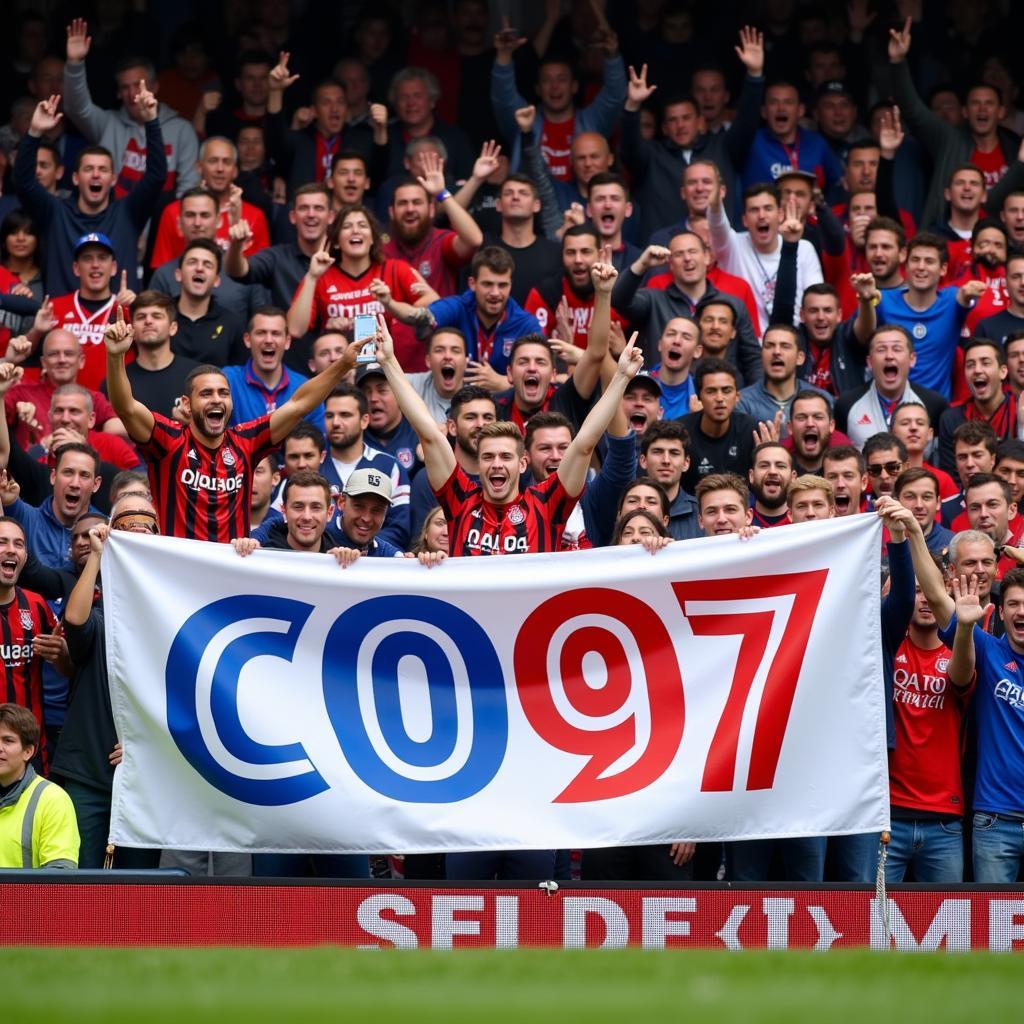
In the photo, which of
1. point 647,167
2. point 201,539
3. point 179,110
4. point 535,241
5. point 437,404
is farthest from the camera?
point 179,110

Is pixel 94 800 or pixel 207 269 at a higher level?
pixel 207 269

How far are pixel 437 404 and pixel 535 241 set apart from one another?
81.6 inches

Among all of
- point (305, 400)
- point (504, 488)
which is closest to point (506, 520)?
point (504, 488)

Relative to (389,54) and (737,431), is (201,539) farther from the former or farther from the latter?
(389,54)

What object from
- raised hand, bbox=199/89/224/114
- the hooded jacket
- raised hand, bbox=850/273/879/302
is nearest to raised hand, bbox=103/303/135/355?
raised hand, bbox=850/273/879/302

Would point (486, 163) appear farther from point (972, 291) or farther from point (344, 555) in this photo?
point (344, 555)

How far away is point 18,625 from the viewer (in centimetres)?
971

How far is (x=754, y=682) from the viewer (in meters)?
9.07

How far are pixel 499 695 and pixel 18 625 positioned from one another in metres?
2.49

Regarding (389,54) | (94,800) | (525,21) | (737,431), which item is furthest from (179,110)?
(94,800)

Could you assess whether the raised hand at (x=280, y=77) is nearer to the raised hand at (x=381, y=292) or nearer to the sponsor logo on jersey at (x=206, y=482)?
the raised hand at (x=381, y=292)

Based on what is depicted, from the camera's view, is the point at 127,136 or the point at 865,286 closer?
the point at 865,286

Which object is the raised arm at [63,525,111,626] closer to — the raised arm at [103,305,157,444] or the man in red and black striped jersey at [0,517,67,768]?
the man in red and black striped jersey at [0,517,67,768]

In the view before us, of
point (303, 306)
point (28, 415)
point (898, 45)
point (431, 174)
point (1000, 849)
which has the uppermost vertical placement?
point (898, 45)
